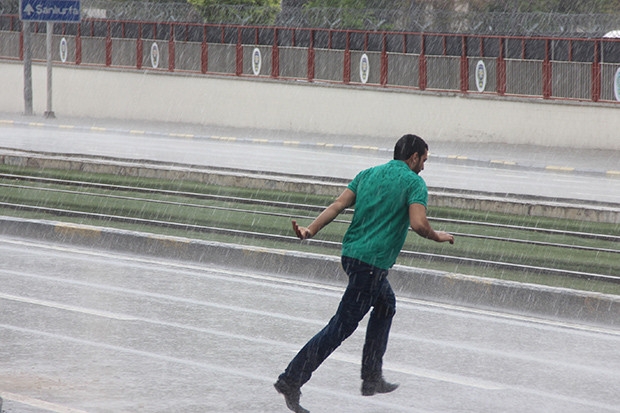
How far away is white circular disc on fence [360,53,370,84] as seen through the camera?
33.9m

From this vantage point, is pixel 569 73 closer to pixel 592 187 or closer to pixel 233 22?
pixel 592 187

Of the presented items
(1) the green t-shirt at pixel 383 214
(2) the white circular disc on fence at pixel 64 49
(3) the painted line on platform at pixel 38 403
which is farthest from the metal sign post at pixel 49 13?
(1) the green t-shirt at pixel 383 214

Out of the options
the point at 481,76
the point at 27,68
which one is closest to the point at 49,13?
the point at 27,68

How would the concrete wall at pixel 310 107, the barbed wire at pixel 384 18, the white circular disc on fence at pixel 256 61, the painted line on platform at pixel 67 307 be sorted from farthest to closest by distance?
1. the white circular disc on fence at pixel 256 61
2. the barbed wire at pixel 384 18
3. the concrete wall at pixel 310 107
4. the painted line on platform at pixel 67 307

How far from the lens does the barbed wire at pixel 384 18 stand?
32562 mm

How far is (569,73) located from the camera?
29422 millimetres

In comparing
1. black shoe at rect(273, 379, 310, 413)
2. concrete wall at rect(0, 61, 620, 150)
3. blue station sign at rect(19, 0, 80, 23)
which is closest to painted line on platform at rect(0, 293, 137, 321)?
black shoe at rect(273, 379, 310, 413)

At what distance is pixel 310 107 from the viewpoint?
114 feet

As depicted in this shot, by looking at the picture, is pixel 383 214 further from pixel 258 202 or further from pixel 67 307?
pixel 258 202

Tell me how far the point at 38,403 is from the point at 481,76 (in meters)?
25.4

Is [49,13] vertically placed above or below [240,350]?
above

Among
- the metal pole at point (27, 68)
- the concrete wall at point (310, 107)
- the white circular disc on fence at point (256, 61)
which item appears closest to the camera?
the concrete wall at point (310, 107)

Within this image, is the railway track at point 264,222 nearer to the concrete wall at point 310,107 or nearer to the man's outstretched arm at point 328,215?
the man's outstretched arm at point 328,215

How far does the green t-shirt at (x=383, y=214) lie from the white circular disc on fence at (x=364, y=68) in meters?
27.2
